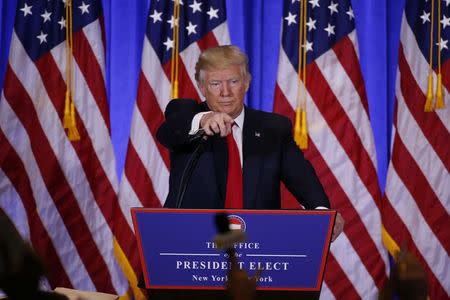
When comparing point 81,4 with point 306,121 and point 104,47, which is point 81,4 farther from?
point 306,121

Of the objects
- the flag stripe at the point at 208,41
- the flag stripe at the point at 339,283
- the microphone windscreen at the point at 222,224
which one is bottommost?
the flag stripe at the point at 339,283

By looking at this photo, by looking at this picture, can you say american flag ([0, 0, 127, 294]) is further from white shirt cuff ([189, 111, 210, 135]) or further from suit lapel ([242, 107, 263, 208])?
white shirt cuff ([189, 111, 210, 135])

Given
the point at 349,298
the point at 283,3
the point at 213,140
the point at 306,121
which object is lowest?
the point at 349,298

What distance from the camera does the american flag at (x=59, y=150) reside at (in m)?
3.83

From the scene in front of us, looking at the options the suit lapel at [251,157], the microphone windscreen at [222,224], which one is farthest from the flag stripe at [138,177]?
the microphone windscreen at [222,224]

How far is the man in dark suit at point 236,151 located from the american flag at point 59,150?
187 centimetres

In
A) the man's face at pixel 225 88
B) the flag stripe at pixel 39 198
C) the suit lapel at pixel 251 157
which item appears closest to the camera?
the suit lapel at pixel 251 157

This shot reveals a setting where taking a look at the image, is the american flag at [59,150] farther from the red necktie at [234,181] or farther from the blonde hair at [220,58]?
the red necktie at [234,181]

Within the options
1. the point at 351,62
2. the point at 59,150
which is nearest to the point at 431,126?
the point at 351,62

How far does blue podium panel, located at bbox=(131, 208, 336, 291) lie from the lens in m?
1.36

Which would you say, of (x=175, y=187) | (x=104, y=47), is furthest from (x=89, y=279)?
(x=175, y=187)

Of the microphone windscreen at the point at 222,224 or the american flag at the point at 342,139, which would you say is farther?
the american flag at the point at 342,139

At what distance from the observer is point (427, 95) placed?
3660mm

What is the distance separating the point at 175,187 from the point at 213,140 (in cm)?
24
